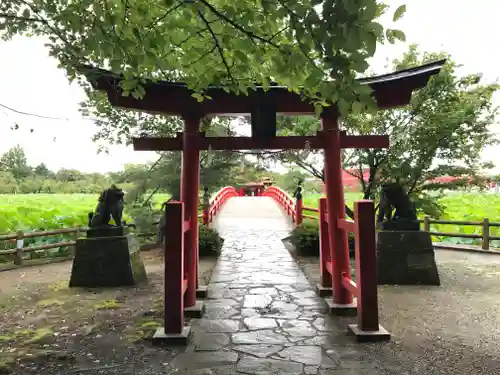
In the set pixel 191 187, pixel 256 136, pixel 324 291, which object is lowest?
pixel 324 291

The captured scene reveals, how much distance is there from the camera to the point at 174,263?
4496 mm

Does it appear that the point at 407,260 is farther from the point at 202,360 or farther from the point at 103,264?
the point at 103,264

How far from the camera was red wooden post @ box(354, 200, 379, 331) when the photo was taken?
176 inches

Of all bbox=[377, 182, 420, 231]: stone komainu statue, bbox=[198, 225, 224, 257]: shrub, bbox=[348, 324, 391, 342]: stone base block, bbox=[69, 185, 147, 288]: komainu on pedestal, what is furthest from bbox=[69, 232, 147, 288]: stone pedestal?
bbox=[377, 182, 420, 231]: stone komainu statue

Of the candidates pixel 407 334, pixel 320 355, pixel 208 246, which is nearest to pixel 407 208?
pixel 407 334

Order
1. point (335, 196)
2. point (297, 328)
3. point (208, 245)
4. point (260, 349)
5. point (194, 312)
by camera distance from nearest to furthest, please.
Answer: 1. point (260, 349)
2. point (297, 328)
3. point (194, 312)
4. point (335, 196)
5. point (208, 245)

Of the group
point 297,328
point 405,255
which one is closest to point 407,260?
point 405,255

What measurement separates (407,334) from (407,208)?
10.8 ft

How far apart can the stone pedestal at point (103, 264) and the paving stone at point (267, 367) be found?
13.1ft

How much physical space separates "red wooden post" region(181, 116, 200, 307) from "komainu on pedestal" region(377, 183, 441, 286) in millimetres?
3660

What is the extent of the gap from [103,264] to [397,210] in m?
5.64

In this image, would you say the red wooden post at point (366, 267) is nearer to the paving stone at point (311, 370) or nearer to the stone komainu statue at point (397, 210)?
the paving stone at point (311, 370)

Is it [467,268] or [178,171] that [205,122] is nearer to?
[178,171]

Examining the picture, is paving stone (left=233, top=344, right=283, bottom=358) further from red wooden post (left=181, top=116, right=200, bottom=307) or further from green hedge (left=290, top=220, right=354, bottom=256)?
green hedge (left=290, top=220, right=354, bottom=256)
